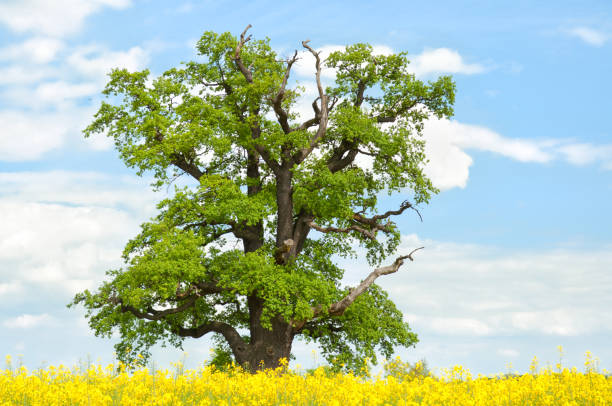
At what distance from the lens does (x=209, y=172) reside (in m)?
24.4

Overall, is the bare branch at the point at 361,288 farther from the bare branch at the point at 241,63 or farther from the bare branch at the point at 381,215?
the bare branch at the point at 241,63

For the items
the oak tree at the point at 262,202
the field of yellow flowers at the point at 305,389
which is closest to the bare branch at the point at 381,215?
the oak tree at the point at 262,202

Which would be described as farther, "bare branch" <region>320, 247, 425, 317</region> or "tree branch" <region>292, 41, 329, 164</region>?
"tree branch" <region>292, 41, 329, 164</region>

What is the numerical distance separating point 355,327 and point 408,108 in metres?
9.76

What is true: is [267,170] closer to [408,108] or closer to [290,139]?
[290,139]

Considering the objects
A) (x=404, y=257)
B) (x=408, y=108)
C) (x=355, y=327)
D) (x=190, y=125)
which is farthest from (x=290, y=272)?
(x=408, y=108)

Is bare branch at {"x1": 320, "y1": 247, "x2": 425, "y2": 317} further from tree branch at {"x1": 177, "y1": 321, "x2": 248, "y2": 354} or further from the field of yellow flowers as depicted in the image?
the field of yellow flowers

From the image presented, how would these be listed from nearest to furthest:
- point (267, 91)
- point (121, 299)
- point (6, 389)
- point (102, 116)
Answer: point (6, 389)
point (121, 299)
point (267, 91)
point (102, 116)

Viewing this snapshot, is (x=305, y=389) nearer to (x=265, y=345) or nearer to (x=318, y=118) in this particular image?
(x=265, y=345)

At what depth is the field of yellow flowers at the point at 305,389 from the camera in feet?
31.2

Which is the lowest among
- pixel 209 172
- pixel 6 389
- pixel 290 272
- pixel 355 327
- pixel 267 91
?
pixel 6 389

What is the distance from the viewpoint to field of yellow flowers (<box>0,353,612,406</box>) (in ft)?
31.2

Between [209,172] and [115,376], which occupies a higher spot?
[209,172]

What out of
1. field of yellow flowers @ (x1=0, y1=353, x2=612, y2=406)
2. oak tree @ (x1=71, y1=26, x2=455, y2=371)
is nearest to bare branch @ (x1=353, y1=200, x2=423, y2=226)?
oak tree @ (x1=71, y1=26, x2=455, y2=371)
